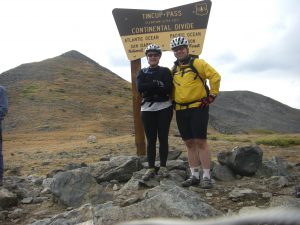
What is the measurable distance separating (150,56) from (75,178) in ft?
6.39

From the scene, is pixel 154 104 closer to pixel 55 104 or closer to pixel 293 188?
pixel 293 188

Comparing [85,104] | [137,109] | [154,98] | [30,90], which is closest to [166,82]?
[154,98]

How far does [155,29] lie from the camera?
8.55 m

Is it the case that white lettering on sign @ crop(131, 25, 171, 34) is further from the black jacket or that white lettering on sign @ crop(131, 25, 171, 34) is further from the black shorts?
the black shorts

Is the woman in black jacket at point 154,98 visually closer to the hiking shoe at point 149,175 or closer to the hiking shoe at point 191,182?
the hiking shoe at point 149,175

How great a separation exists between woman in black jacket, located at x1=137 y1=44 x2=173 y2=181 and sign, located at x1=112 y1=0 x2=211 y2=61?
230 centimetres

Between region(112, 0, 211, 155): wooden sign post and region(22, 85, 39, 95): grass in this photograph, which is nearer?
region(112, 0, 211, 155): wooden sign post

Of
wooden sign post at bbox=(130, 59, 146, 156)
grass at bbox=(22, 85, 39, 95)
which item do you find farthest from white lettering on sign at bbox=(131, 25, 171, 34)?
grass at bbox=(22, 85, 39, 95)

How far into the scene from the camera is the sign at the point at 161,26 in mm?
8359

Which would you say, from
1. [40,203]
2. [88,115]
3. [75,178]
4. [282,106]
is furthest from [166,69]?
[282,106]

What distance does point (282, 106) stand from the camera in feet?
208

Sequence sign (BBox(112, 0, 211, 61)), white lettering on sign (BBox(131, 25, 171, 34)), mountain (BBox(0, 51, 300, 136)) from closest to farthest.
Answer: sign (BBox(112, 0, 211, 61)) < white lettering on sign (BBox(131, 25, 171, 34)) < mountain (BBox(0, 51, 300, 136))

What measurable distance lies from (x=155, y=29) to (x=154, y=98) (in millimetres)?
2727

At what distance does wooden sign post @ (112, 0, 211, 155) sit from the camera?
27.5 ft
